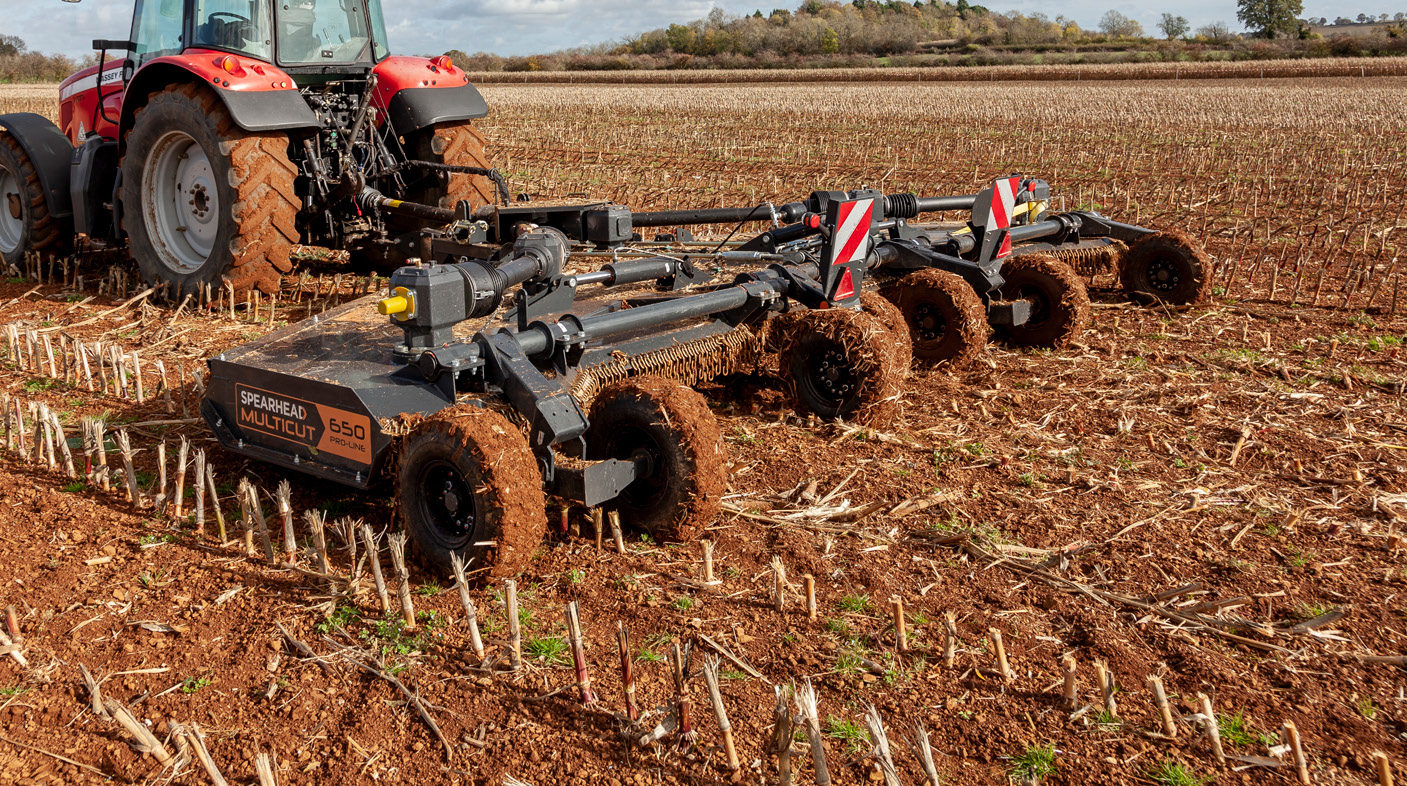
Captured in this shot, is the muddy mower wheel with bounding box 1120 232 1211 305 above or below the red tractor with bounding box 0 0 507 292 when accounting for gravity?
below

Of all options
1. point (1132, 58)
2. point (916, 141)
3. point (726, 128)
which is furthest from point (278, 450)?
point (1132, 58)

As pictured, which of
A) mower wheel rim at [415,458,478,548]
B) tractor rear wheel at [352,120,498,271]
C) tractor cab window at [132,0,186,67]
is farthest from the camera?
tractor rear wheel at [352,120,498,271]

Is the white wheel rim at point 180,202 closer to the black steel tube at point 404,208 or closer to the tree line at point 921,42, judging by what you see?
the black steel tube at point 404,208

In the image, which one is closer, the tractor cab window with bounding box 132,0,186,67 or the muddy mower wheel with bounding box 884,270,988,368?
the muddy mower wheel with bounding box 884,270,988,368

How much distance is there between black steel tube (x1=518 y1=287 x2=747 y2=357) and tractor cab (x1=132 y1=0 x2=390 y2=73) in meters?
4.39

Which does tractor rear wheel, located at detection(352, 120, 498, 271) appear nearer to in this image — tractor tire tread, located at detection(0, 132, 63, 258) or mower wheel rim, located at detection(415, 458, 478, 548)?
tractor tire tread, located at detection(0, 132, 63, 258)

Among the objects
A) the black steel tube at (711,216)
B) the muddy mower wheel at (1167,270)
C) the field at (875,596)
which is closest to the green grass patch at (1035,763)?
the field at (875,596)

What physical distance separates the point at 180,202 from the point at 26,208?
1.88 metres

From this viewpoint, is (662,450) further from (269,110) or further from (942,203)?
(269,110)

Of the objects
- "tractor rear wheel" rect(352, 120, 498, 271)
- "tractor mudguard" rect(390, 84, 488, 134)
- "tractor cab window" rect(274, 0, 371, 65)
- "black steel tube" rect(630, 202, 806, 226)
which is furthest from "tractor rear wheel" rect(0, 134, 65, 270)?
"black steel tube" rect(630, 202, 806, 226)

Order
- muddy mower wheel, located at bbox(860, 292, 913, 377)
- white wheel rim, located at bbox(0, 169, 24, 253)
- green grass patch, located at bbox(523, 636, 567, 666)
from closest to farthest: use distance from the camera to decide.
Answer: green grass patch, located at bbox(523, 636, 567, 666)
muddy mower wheel, located at bbox(860, 292, 913, 377)
white wheel rim, located at bbox(0, 169, 24, 253)

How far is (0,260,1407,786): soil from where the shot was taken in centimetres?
296

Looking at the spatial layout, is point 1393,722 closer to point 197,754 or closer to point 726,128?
point 197,754

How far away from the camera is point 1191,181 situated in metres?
14.6
